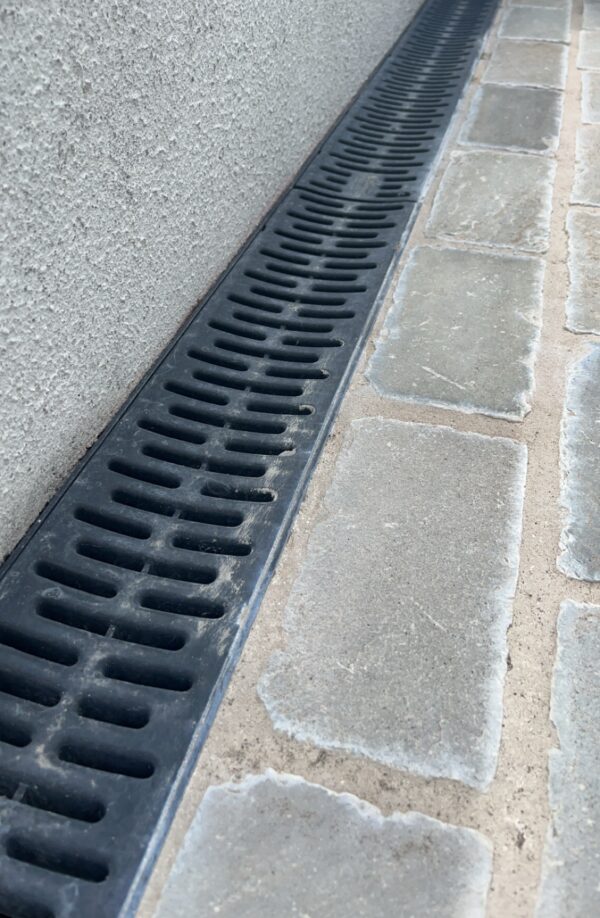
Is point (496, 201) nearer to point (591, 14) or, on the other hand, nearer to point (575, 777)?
point (575, 777)

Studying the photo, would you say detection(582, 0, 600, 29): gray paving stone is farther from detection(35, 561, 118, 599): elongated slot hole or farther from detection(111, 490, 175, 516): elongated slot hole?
detection(35, 561, 118, 599): elongated slot hole

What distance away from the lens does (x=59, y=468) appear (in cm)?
156

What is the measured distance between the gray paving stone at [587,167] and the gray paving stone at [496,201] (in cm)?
8

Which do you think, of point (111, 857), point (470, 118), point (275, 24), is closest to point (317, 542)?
point (111, 857)

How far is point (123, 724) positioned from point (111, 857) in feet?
0.67

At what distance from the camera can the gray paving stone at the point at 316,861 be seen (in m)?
0.99

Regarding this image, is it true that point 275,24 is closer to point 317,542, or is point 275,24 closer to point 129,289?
point 129,289

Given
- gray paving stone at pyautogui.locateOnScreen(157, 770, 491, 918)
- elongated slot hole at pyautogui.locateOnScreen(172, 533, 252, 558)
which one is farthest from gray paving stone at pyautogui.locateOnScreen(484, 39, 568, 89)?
gray paving stone at pyautogui.locateOnScreen(157, 770, 491, 918)

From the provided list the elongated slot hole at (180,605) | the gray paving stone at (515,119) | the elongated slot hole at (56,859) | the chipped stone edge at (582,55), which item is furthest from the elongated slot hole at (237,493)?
the chipped stone edge at (582,55)

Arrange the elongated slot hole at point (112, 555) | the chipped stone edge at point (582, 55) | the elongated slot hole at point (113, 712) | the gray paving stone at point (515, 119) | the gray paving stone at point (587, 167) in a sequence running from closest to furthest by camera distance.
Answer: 1. the elongated slot hole at point (113, 712)
2. the elongated slot hole at point (112, 555)
3. the gray paving stone at point (587, 167)
4. the gray paving stone at point (515, 119)
5. the chipped stone edge at point (582, 55)

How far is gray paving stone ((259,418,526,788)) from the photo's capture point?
3.85 ft

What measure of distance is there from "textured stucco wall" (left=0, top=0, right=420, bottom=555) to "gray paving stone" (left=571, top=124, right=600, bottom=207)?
994 mm

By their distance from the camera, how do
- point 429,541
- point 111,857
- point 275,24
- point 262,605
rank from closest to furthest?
1. point 111,857
2. point 262,605
3. point 429,541
4. point 275,24

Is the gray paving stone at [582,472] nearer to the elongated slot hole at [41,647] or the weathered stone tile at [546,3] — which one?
the elongated slot hole at [41,647]
